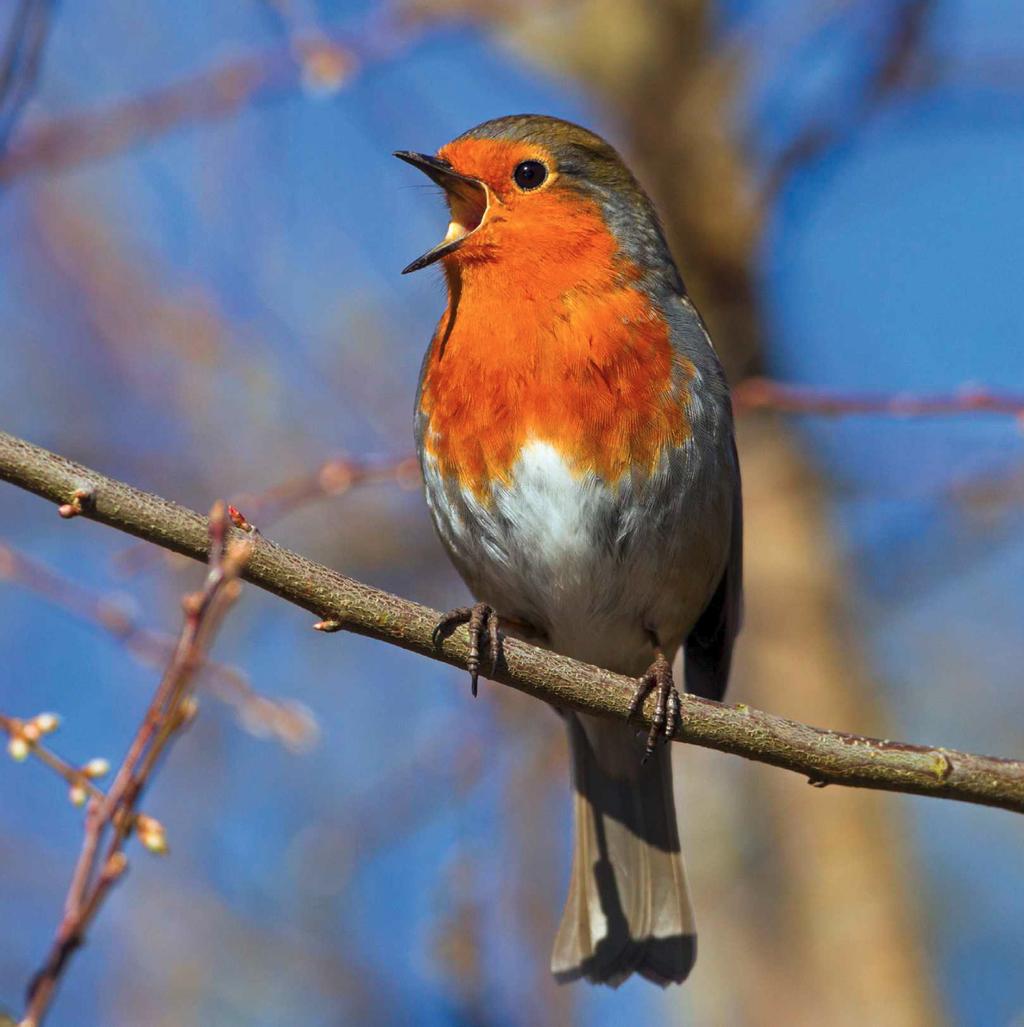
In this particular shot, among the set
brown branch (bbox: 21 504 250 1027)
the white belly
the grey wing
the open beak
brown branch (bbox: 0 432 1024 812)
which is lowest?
brown branch (bbox: 21 504 250 1027)

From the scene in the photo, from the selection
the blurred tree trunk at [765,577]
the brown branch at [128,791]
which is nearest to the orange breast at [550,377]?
the brown branch at [128,791]

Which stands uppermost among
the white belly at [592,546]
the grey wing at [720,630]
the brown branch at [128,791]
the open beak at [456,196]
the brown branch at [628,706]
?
the open beak at [456,196]

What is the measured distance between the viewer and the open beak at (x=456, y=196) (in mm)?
3967

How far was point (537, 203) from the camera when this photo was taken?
4109 mm

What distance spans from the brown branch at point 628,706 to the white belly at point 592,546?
64cm

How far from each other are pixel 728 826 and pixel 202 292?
3.81 meters

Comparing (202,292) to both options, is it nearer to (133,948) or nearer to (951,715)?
(133,948)

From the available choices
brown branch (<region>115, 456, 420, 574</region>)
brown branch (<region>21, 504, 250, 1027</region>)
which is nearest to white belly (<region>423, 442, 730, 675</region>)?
brown branch (<region>115, 456, 420, 574</region>)

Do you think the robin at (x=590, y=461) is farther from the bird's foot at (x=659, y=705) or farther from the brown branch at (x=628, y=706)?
the brown branch at (x=628, y=706)

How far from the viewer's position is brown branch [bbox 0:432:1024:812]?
276 centimetres

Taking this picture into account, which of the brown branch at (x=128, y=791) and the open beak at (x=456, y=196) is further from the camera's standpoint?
the open beak at (x=456, y=196)

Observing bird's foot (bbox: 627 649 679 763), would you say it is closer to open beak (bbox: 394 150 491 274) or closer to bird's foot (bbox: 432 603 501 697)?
bird's foot (bbox: 432 603 501 697)

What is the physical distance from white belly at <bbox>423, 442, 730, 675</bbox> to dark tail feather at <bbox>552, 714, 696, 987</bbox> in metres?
0.39

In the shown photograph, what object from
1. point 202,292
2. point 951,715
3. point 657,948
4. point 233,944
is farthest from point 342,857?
point 951,715
